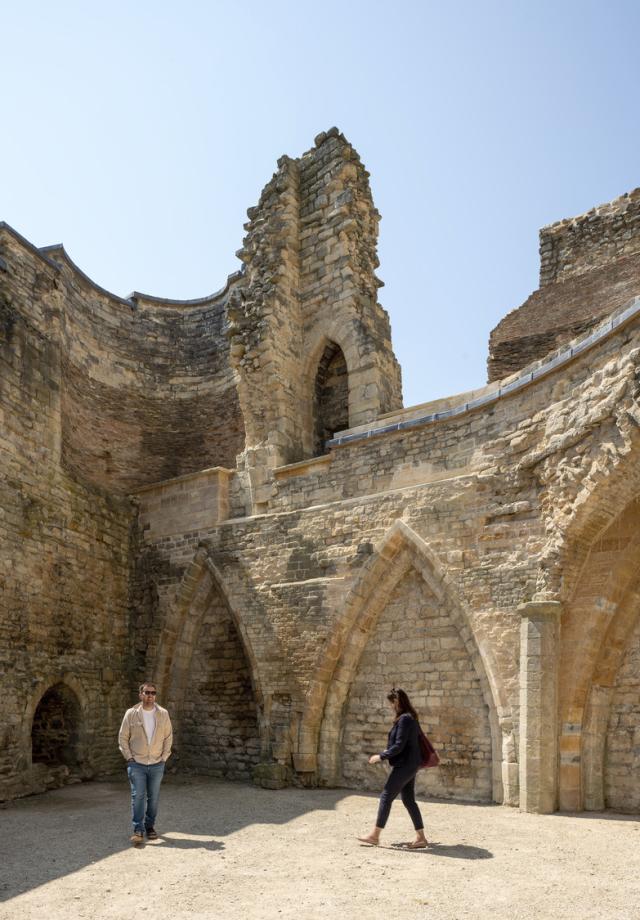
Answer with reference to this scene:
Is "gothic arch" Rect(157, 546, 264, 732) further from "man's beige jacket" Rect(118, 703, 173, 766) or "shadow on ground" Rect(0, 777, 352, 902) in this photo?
"man's beige jacket" Rect(118, 703, 173, 766)

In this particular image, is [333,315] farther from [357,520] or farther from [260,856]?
[260,856]

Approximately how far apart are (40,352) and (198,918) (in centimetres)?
750

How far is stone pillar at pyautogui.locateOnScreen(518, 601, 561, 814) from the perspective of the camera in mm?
7074

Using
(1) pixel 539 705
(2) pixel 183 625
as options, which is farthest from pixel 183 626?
(1) pixel 539 705

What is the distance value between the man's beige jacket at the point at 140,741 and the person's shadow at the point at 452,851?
184 centimetres

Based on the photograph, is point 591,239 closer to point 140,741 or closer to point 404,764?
point 404,764

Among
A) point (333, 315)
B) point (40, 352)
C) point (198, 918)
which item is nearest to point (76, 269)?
point (40, 352)

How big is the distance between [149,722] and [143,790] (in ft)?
1.59

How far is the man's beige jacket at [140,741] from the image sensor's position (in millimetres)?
5957

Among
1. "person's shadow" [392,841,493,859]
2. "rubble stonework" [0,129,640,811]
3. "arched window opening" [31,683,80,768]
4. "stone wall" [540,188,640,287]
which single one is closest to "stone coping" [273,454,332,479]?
"rubble stonework" [0,129,640,811]

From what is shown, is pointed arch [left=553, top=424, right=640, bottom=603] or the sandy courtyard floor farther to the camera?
pointed arch [left=553, top=424, right=640, bottom=603]

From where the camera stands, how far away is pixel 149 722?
6.02 meters

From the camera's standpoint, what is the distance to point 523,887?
4.70 m

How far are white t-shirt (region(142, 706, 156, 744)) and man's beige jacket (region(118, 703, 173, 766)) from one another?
0.05 feet
